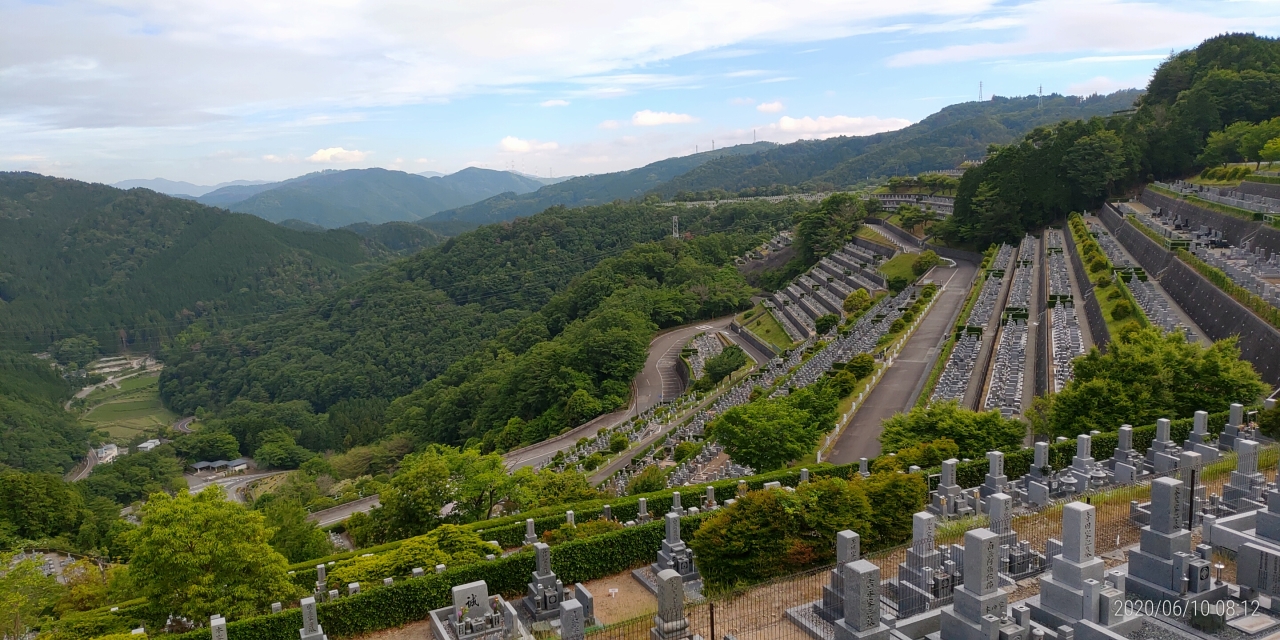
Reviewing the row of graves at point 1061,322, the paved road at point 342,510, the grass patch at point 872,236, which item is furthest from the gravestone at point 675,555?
the grass patch at point 872,236

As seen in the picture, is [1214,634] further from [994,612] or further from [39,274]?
[39,274]

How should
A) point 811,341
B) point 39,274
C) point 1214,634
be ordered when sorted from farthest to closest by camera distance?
point 39,274
point 811,341
point 1214,634

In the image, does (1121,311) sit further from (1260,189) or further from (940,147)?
(940,147)

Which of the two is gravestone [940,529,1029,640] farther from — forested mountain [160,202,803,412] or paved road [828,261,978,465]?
forested mountain [160,202,803,412]

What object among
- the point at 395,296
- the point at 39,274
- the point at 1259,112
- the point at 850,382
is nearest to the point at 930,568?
the point at 850,382

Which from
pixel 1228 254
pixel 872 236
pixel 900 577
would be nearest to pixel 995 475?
pixel 900 577

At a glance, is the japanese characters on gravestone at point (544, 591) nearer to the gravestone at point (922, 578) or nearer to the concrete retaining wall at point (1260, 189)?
the gravestone at point (922, 578)

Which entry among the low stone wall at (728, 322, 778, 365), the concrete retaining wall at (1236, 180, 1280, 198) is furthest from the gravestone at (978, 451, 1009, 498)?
the low stone wall at (728, 322, 778, 365)

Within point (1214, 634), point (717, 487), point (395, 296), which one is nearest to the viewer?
point (1214, 634)
